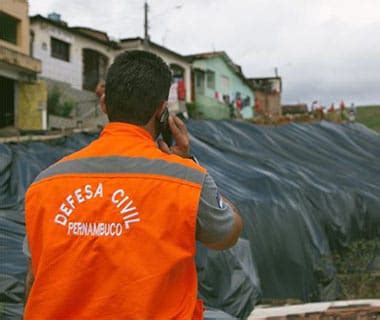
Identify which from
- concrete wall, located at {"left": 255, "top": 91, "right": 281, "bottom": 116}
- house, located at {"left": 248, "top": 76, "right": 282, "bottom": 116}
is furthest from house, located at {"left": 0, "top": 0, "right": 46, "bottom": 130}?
concrete wall, located at {"left": 255, "top": 91, "right": 281, "bottom": 116}

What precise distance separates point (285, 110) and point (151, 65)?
34.9 meters

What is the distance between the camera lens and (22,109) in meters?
19.1

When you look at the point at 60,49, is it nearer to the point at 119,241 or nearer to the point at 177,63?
the point at 177,63

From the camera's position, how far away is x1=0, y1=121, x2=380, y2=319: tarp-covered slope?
4828mm

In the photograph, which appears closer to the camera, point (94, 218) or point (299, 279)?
point (94, 218)

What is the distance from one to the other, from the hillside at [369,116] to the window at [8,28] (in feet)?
70.2

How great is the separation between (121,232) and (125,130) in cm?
27

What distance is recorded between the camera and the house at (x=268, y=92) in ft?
117

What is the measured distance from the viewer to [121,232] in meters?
1.36

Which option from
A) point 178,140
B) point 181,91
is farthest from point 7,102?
point 178,140

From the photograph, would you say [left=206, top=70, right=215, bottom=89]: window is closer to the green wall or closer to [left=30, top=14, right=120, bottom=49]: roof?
the green wall

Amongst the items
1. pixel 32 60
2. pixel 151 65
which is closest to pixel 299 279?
pixel 151 65

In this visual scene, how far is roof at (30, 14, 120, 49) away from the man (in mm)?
19995

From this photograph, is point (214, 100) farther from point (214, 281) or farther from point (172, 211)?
point (172, 211)
